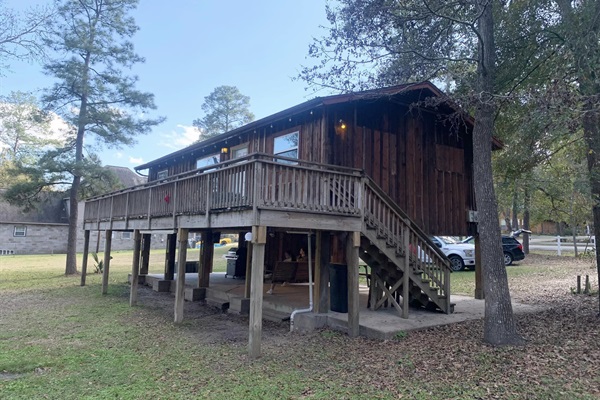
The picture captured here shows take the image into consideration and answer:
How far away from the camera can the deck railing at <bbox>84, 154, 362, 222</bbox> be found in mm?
6426

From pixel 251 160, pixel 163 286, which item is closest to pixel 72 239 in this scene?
pixel 163 286

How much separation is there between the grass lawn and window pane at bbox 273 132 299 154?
4.26 metres

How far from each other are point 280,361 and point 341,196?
3075 mm

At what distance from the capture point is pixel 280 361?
604cm

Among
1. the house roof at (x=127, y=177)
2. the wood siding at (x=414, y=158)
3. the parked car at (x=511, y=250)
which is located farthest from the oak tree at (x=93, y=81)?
the house roof at (x=127, y=177)

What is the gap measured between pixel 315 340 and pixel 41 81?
1673cm

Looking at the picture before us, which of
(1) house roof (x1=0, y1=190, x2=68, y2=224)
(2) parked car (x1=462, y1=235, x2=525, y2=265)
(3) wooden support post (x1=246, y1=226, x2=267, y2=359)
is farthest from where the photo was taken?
(1) house roof (x1=0, y1=190, x2=68, y2=224)

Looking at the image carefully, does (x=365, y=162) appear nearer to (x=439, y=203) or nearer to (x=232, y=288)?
(x=439, y=203)

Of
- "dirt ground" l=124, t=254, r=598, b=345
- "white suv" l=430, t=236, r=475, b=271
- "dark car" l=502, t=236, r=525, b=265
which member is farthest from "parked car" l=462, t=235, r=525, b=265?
"dirt ground" l=124, t=254, r=598, b=345

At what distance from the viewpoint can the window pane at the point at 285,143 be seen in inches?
391

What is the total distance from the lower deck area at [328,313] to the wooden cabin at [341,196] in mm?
280

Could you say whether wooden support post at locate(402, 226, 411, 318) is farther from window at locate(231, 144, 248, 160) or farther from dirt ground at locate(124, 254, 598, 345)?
window at locate(231, 144, 248, 160)

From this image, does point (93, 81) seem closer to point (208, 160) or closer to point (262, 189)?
point (208, 160)

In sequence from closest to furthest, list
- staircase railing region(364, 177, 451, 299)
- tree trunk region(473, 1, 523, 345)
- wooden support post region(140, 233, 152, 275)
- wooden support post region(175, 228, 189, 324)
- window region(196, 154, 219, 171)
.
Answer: tree trunk region(473, 1, 523, 345), staircase railing region(364, 177, 451, 299), wooden support post region(175, 228, 189, 324), window region(196, 154, 219, 171), wooden support post region(140, 233, 152, 275)
